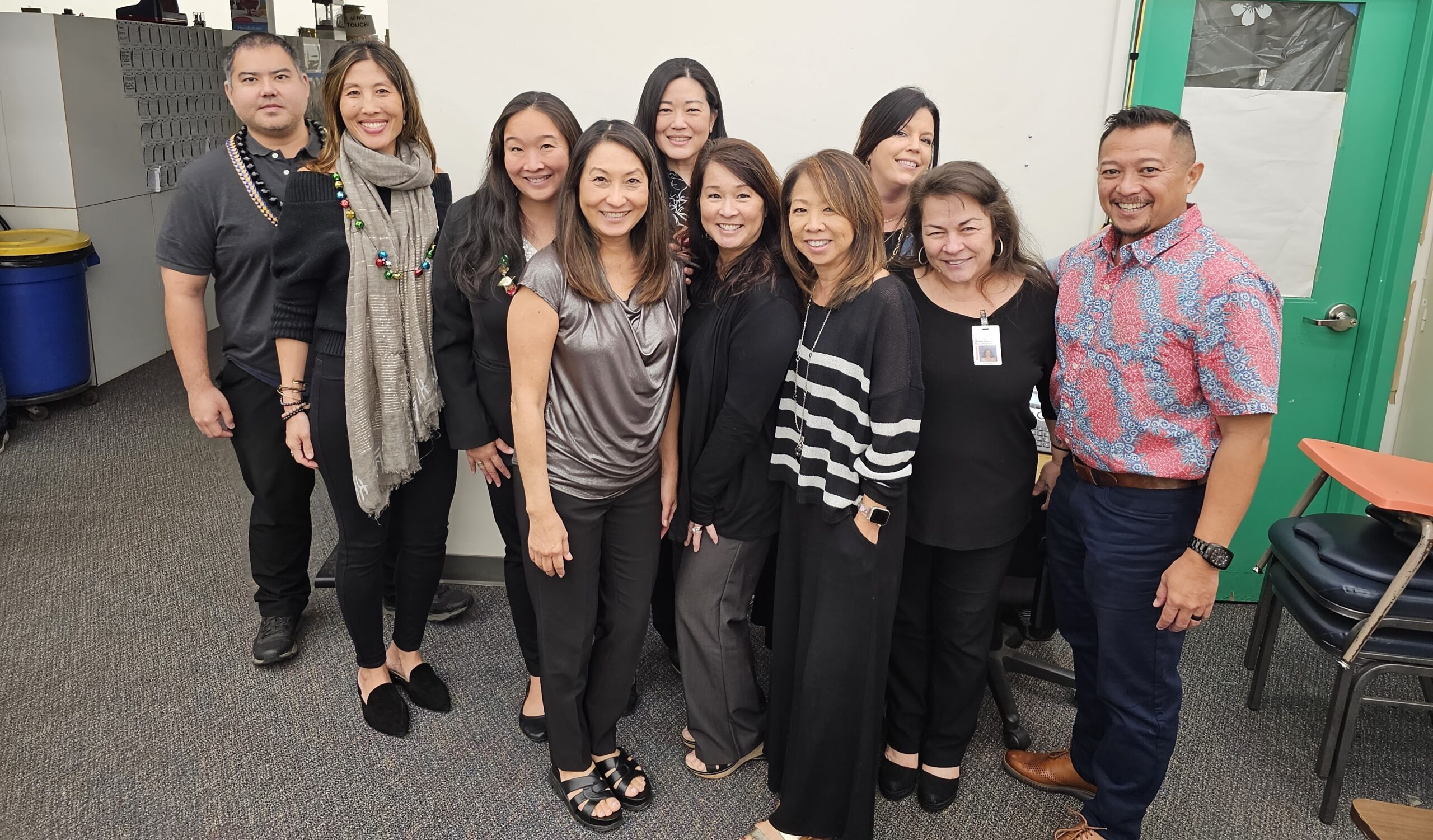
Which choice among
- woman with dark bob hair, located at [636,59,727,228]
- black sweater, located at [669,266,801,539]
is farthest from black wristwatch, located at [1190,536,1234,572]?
woman with dark bob hair, located at [636,59,727,228]

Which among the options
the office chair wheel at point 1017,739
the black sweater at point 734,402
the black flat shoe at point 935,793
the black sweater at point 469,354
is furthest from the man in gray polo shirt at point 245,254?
the office chair wheel at point 1017,739

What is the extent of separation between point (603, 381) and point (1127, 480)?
1079 mm

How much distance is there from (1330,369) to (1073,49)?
1326 mm

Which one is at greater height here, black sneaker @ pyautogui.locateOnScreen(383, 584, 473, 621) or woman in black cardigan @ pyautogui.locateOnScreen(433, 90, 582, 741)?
woman in black cardigan @ pyautogui.locateOnScreen(433, 90, 582, 741)

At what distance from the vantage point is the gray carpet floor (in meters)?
2.23

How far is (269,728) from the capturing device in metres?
2.53

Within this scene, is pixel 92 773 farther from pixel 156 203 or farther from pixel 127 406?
pixel 156 203

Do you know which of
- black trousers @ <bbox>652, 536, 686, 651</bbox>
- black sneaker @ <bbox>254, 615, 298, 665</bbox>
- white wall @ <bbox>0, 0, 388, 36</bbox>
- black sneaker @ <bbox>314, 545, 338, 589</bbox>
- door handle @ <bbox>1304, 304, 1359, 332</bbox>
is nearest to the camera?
black trousers @ <bbox>652, 536, 686, 651</bbox>

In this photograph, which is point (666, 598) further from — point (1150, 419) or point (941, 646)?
point (1150, 419)

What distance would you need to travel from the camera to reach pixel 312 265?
2180 mm

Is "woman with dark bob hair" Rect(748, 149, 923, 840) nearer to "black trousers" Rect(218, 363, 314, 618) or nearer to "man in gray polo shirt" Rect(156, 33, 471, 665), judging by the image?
"man in gray polo shirt" Rect(156, 33, 471, 665)

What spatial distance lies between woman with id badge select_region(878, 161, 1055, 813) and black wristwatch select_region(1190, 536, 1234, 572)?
0.38 m

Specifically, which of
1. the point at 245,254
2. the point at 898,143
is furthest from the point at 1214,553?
the point at 245,254

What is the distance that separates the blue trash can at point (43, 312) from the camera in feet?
14.5
